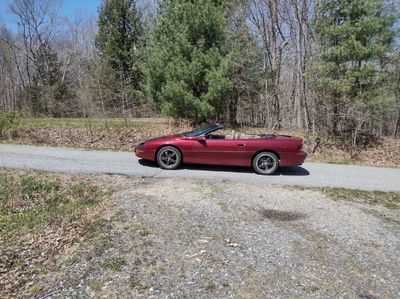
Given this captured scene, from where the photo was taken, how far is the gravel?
378cm

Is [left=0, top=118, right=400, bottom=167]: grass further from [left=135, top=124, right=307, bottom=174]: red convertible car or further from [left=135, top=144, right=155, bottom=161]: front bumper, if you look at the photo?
[left=135, top=124, right=307, bottom=174]: red convertible car

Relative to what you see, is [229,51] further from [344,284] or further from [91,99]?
[344,284]

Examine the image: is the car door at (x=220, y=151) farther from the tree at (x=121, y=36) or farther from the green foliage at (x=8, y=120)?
the tree at (x=121, y=36)

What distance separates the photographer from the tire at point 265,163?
8797mm

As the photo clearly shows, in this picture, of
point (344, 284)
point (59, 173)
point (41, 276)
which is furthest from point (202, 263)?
point (59, 173)

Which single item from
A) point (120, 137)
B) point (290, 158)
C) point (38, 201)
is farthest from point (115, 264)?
point (120, 137)

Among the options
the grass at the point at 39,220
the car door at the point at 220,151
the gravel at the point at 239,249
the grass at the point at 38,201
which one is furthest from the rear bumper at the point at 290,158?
the grass at the point at 38,201

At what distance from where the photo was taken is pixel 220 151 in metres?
8.77

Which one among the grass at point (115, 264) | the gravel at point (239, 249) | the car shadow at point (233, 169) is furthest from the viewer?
the car shadow at point (233, 169)

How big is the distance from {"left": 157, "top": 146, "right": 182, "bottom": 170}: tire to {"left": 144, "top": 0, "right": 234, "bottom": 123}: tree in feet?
17.5

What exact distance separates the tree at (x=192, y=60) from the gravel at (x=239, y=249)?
768 centimetres

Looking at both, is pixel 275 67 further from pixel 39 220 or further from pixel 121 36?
pixel 39 220

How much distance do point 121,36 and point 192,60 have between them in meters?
12.0

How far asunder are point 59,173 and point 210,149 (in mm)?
3868
